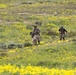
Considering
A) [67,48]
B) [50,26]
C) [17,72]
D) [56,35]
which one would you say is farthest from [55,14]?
[17,72]

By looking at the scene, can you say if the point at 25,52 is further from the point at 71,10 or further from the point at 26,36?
the point at 71,10

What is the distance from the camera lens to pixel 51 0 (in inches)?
3590

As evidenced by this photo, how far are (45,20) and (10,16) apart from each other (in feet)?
21.3

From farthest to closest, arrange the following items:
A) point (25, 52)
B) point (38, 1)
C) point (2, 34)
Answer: point (38, 1)
point (2, 34)
point (25, 52)

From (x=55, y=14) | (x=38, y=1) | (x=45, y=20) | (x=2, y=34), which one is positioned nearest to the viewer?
(x=2, y=34)

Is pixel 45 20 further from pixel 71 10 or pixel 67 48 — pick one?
pixel 67 48

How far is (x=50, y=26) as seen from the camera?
56.3 meters

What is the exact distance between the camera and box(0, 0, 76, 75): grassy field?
2284 centimetres

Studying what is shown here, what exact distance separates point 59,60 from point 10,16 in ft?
128

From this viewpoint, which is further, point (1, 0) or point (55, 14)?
point (1, 0)

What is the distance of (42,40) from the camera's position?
45.9 meters

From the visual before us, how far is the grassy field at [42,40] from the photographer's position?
2284 centimetres

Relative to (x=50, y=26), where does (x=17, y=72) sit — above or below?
above

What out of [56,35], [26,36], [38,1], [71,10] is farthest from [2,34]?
[38,1]
